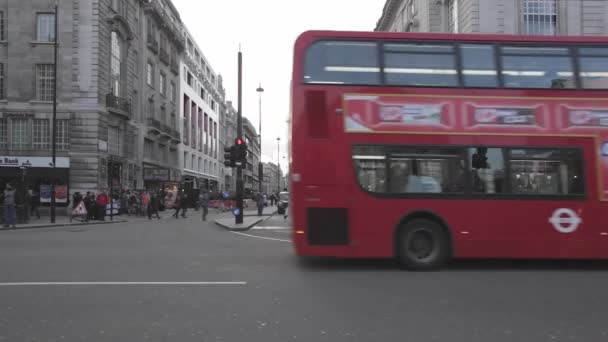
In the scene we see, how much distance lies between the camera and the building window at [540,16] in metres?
28.0

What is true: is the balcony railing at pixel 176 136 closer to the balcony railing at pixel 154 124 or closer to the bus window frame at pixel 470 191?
the balcony railing at pixel 154 124

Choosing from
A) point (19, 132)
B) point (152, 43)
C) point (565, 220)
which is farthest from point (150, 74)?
point (565, 220)

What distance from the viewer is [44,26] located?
1237 inches

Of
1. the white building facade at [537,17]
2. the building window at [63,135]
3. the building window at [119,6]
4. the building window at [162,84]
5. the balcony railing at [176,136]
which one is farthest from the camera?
the balcony railing at [176,136]

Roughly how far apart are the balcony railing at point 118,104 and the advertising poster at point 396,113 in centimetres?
2812

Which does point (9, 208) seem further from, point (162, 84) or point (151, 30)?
point (162, 84)

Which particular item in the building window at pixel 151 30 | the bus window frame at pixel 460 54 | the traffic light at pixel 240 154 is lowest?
the traffic light at pixel 240 154

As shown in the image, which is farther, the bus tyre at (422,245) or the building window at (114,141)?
the building window at (114,141)

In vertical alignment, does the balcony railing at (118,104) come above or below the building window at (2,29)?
below

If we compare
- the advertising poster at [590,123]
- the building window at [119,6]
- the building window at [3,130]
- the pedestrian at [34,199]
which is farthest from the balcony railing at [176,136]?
the advertising poster at [590,123]

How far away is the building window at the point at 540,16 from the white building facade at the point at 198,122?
34.3 m

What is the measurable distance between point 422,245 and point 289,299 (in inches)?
133

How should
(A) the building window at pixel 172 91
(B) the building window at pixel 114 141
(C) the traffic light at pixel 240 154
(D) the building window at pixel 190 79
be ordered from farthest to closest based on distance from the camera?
(D) the building window at pixel 190 79 < (A) the building window at pixel 172 91 < (B) the building window at pixel 114 141 < (C) the traffic light at pixel 240 154

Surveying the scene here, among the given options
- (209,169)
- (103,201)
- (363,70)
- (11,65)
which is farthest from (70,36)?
(209,169)
